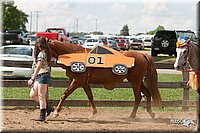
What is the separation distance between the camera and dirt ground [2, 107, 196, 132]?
25.9 feet

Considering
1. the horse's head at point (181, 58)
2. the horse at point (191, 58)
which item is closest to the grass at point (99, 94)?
the horse at point (191, 58)

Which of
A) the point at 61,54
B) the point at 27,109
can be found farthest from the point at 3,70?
the point at 61,54

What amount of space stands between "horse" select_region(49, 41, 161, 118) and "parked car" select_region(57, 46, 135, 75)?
11 cm

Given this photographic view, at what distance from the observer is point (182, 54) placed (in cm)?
787

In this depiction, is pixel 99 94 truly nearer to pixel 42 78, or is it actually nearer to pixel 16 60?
pixel 16 60

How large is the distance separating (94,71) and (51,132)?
7.26 feet

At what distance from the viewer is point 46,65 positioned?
837 centimetres

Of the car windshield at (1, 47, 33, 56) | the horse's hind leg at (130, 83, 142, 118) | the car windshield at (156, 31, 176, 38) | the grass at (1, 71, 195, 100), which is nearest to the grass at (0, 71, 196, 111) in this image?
the grass at (1, 71, 195, 100)

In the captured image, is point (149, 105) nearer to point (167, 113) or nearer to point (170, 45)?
point (167, 113)

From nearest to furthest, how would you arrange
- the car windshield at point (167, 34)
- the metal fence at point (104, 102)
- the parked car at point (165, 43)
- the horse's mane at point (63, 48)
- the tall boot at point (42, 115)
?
1. the tall boot at point (42, 115)
2. the horse's mane at point (63, 48)
3. the metal fence at point (104, 102)
4. the parked car at point (165, 43)
5. the car windshield at point (167, 34)

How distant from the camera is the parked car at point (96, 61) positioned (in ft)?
29.5

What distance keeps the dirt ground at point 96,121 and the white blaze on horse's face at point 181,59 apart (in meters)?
1.31

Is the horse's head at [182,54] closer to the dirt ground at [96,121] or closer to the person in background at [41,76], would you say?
the dirt ground at [96,121]

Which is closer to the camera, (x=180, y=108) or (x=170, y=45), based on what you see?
(x=180, y=108)
